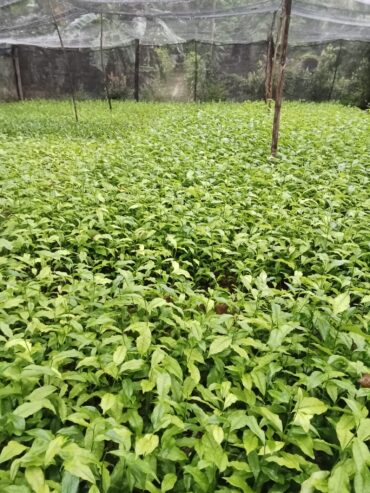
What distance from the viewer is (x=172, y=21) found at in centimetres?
1218

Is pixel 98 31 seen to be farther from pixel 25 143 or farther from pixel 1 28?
pixel 25 143

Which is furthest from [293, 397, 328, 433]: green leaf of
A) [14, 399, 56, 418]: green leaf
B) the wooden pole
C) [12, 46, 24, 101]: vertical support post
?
[12, 46, 24, 101]: vertical support post

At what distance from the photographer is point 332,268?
2.75 meters

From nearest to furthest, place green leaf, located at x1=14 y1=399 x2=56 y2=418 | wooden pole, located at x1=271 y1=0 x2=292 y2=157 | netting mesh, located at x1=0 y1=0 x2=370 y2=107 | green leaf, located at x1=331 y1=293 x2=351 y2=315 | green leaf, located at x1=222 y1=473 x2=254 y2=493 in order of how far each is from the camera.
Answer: green leaf, located at x1=222 y1=473 x2=254 y2=493 → green leaf, located at x1=14 y1=399 x2=56 y2=418 → green leaf, located at x1=331 y1=293 x2=351 y2=315 → wooden pole, located at x1=271 y1=0 x2=292 y2=157 → netting mesh, located at x1=0 y1=0 x2=370 y2=107

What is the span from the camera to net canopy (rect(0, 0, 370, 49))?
10663 millimetres

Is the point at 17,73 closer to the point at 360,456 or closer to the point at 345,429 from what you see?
the point at 345,429

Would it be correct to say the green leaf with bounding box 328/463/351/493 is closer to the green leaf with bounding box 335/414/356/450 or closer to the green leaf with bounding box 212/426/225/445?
the green leaf with bounding box 335/414/356/450

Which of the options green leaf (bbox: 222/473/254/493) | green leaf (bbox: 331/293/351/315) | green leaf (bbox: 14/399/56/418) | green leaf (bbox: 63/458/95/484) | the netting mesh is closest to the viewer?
green leaf (bbox: 63/458/95/484)

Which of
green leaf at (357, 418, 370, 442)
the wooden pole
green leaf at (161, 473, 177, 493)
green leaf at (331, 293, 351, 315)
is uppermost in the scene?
the wooden pole

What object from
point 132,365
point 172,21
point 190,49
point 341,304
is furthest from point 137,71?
point 132,365

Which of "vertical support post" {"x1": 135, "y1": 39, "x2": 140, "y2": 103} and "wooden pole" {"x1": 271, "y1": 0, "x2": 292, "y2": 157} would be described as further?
"vertical support post" {"x1": 135, "y1": 39, "x2": 140, "y2": 103}

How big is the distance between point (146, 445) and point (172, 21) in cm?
1303

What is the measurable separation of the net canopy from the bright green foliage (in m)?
8.20

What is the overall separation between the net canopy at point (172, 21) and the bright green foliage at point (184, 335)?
8200 millimetres
